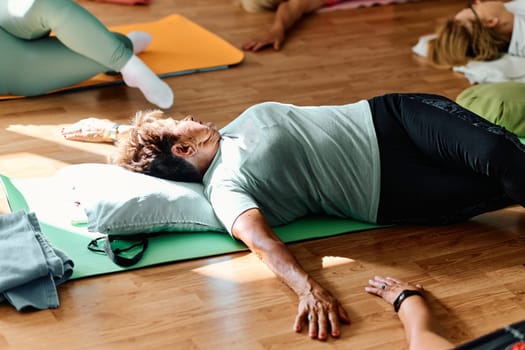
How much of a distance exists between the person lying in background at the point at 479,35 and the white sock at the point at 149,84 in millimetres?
1320

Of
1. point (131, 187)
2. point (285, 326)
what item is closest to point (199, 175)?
point (131, 187)

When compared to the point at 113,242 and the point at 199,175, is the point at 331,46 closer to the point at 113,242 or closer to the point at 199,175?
the point at 199,175

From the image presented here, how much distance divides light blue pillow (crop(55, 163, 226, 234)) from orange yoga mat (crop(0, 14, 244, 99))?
3.86ft

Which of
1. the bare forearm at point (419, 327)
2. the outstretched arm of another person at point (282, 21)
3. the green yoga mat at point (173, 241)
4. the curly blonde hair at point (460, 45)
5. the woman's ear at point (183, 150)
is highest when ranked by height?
the woman's ear at point (183, 150)

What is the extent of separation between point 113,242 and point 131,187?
169 millimetres

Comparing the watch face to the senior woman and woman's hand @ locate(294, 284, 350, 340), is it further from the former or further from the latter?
woman's hand @ locate(294, 284, 350, 340)

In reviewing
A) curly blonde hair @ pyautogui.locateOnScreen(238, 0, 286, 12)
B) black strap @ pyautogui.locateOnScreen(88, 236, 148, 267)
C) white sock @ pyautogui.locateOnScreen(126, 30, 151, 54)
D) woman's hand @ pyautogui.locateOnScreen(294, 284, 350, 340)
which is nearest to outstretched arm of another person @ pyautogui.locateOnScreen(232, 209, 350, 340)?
woman's hand @ pyautogui.locateOnScreen(294, 284, 350, 340)

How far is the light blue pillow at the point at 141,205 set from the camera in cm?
250

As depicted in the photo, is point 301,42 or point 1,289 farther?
point 301,42

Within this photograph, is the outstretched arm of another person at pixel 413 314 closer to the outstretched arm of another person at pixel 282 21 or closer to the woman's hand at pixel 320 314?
the woman's hand at pixel 320 314

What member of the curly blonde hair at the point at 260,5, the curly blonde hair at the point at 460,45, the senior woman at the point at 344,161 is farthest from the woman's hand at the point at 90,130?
the curly blonde hair at the point at 260,5

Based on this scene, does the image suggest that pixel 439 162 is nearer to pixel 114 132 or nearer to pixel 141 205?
pixel 141 205

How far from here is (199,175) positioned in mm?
2664

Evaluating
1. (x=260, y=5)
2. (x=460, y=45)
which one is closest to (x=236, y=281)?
(x=460, y=45)
